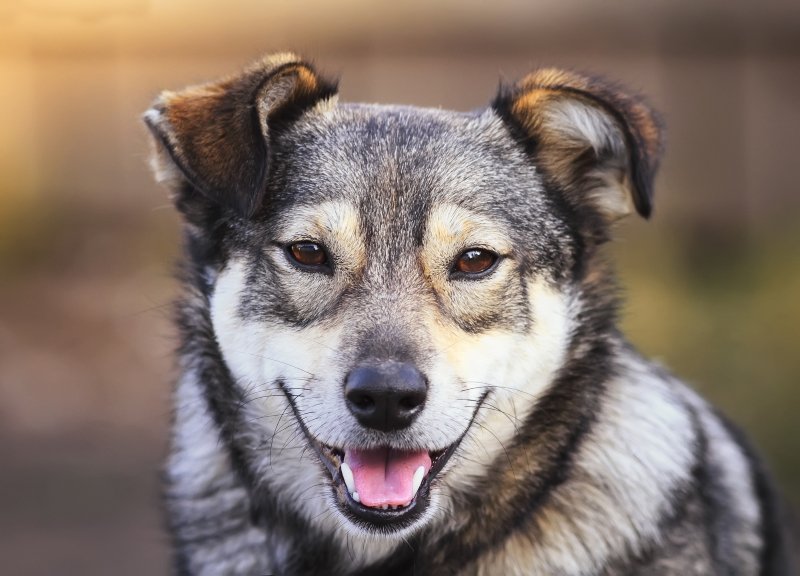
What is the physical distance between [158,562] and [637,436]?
344cm

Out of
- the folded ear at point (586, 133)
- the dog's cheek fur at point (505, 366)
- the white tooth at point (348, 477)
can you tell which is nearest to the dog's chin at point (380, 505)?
the white tooth at point (348, 477)

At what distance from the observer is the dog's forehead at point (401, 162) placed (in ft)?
11.8

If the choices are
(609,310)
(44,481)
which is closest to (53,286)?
(44,481)

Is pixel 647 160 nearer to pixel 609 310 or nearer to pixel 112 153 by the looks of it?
pixel 609 310

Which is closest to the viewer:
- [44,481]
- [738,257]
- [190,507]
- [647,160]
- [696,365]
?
[647,160]

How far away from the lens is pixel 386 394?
317 cm

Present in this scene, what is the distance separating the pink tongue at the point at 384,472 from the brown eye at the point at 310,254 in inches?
23.4

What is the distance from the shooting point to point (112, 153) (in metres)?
10.3

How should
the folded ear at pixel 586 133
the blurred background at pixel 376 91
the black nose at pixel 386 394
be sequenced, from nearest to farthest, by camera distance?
1. the black nose at pixel 386 394
2. the folded ear at pixel 586 133
3. the blurred background at pixel 376 91

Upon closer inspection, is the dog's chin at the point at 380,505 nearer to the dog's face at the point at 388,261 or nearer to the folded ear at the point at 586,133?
the dog's face at the point at 388,261

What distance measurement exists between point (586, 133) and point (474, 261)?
2.03 feet

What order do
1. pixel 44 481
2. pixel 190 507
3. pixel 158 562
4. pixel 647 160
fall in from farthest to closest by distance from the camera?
pixel 44 481 < pixel 158 562 < pixel 190 507 < pixel 647 160

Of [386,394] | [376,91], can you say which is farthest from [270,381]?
[376,91]

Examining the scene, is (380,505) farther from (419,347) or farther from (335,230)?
(335,230)
